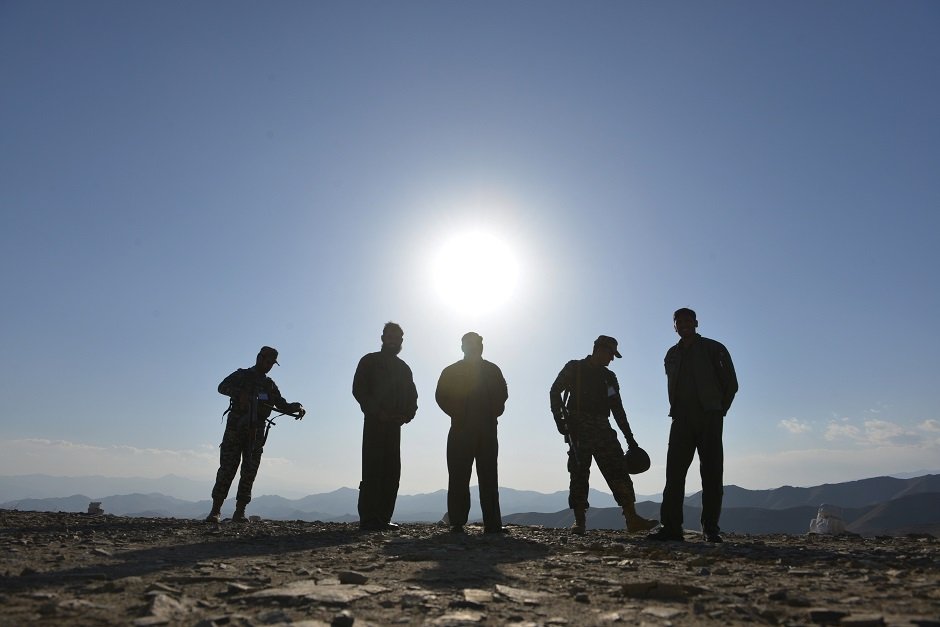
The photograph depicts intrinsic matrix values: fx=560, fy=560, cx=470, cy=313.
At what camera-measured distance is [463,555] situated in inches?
196

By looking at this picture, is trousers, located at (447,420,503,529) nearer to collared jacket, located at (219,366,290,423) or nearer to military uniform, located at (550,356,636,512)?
military uniform, located at (550,356,636,512)

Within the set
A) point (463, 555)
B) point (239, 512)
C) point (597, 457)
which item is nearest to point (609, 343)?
point (597, 457)

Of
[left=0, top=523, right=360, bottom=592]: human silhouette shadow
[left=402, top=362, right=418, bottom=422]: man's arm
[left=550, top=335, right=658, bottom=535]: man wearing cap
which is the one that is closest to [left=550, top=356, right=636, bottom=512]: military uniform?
[left=550, top=335, right=658, bottom=535]: man wearing cap

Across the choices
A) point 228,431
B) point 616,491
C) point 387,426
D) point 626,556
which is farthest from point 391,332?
point 626,556

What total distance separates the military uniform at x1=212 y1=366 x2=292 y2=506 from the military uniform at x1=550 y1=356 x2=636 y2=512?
5.16m

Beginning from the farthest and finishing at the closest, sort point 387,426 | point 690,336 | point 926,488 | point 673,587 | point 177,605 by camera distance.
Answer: point 926,488
point 387,426
point 690,336
point 673,587
point 177,605

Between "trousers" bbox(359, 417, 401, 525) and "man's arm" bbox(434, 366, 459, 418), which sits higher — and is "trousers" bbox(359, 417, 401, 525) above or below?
below

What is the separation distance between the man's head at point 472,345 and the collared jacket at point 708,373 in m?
2.71

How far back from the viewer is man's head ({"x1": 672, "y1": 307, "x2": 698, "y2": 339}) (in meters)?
7.25

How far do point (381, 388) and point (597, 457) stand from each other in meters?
3.44

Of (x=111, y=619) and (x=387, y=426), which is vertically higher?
(x=387, y=426)

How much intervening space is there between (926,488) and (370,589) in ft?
591

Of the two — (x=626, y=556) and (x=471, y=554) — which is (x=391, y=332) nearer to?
(x=471, y=554)

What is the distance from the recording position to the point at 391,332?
30.3 feet
